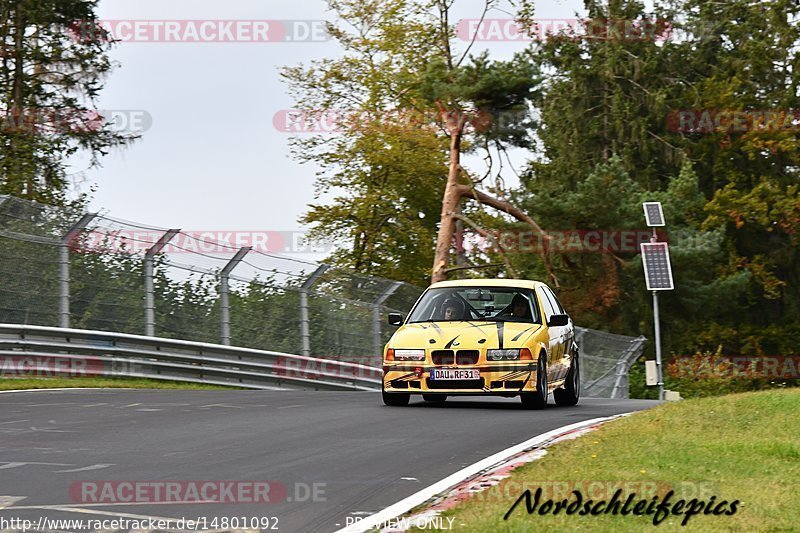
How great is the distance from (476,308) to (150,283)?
7.26 meters

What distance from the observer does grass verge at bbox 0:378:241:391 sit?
18453mm

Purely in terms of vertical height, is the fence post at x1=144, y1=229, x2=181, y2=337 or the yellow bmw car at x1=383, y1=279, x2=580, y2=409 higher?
the fence post at x1=144, y1=229, x2=181, y2=337

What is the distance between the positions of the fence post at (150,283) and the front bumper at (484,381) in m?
7.75

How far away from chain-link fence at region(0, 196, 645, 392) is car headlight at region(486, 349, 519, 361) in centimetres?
828

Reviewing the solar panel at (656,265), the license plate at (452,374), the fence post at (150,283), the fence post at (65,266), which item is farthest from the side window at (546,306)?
the solar panel at (656,265)

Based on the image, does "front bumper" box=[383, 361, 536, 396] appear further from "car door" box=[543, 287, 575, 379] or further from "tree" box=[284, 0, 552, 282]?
"tree" box=[284, 0, 552, 282]

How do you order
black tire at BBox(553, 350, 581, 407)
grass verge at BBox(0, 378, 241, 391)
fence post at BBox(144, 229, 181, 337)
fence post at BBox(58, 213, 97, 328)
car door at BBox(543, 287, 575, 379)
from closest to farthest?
car door at BBox(543, 287, 575, 379) < black tire at BBox(553, 350, 581, 407) < grass verge at BBox(0, 378, 241, 391) < fence post at BBox(58, 213, 97, 328) < fence post at BBox(144, 229, 181, 337)

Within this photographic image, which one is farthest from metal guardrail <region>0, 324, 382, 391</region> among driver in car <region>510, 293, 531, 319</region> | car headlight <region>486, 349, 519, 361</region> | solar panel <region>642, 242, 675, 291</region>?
solar panel <region>642, 242, 675, 291</region>

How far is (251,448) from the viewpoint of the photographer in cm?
1025

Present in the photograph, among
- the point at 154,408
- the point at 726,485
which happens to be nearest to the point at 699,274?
the point at 154,408

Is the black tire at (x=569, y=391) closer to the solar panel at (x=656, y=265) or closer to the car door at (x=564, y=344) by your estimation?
the car door at (x=564, y=344)

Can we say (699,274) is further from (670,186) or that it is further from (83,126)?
(83,126)

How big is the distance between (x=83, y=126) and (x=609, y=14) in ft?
92.5

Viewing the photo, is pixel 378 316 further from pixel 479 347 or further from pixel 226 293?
pixel 479 347
